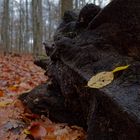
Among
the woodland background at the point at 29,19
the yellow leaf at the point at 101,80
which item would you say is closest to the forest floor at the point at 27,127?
the yellow leaf at the point at 101,80

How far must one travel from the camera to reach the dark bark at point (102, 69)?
1.67 m

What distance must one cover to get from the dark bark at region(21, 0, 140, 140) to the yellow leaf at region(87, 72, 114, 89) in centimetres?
3

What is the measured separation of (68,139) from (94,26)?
0.94 meters

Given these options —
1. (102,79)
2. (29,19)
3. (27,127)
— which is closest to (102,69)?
(102,79)

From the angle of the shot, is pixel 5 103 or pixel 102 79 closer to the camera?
pixel 102 79

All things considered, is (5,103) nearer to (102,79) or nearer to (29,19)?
(102,79)

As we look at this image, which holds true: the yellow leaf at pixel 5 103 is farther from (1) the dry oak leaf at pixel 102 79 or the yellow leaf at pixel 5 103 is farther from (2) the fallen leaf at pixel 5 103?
(1) the dry oak leaf at pixel 102 79

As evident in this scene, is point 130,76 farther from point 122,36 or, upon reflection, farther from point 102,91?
point 122,36

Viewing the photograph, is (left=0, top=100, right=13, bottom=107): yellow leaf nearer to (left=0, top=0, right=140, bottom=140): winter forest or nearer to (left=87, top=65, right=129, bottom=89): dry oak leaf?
(left=0, top=0, right=140, bottom=140): winter forest

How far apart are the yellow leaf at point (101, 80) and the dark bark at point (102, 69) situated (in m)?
0.03

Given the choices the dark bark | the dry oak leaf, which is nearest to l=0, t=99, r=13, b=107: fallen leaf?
the dark bark

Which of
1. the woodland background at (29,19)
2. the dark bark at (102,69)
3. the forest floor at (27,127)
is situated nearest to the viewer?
the dark bark at (102,69)

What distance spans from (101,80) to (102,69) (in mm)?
216

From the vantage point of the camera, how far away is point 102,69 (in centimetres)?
208
